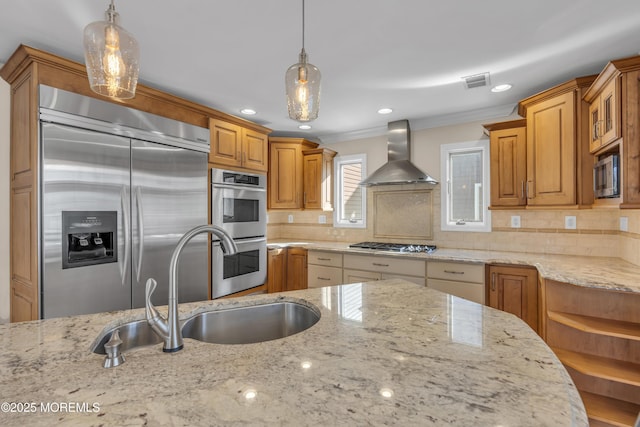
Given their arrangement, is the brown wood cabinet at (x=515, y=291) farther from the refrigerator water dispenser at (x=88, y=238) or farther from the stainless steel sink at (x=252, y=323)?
the refrigerator water dispenser at (x=88, y=238)

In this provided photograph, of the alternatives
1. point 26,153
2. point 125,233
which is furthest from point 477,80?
point 26,153

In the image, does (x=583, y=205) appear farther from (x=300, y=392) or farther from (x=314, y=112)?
(x=300, y=392)

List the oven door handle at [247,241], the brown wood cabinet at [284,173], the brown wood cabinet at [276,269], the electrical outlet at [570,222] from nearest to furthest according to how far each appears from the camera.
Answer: the electrical outlet at [570,222] < the oven door handle at [247,241] < the brown wood cabinet at [276,269] < the brown wood cabinet at [284,173]

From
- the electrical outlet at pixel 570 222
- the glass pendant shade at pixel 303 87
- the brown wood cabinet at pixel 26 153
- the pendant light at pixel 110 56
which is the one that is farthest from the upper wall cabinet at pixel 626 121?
the brown wood cabinet at pixel 26 153

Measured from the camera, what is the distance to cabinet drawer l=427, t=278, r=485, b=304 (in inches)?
112

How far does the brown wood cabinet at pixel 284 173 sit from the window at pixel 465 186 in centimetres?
180

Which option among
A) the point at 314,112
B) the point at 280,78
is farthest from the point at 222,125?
the point at 314,112

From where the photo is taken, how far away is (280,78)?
2.61m

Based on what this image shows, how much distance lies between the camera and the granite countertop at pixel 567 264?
1.93 m

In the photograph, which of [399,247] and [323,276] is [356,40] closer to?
[399,247]

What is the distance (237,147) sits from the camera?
11.2ft

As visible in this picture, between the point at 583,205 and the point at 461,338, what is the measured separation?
7.12 feet

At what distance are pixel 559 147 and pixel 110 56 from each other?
3015 millimetres

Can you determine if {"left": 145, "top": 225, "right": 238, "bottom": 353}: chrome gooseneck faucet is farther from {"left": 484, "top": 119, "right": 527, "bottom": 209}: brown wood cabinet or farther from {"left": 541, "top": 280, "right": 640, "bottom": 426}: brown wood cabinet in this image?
{"left": 484, "top": 119, "right": 527, "bottom": 209}: brown wood cabinet
